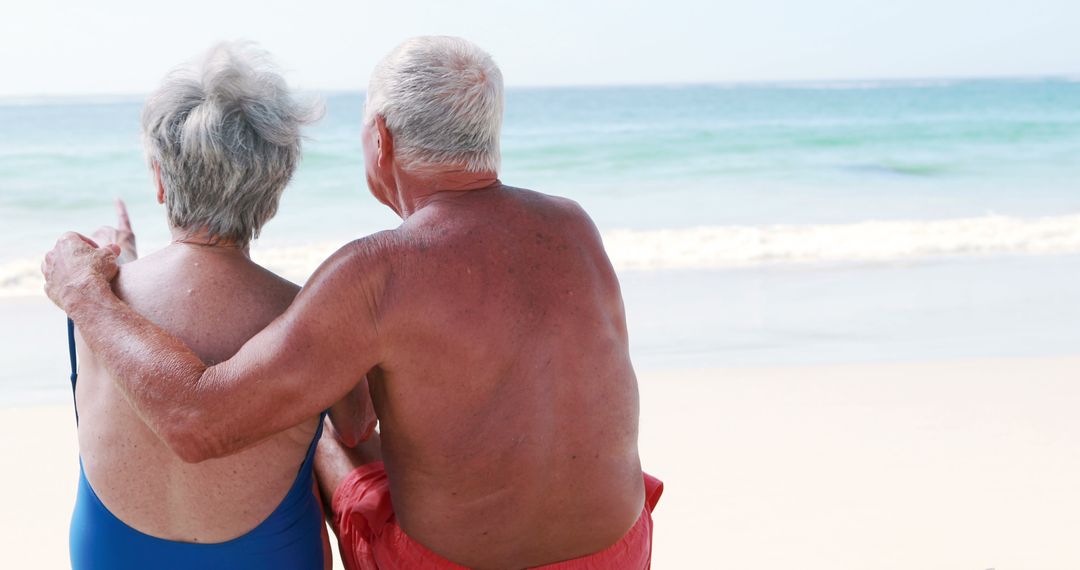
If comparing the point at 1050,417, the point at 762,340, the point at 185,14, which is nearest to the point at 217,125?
the point at 1050,417

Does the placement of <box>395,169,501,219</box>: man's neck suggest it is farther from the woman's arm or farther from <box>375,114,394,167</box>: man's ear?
the woman's arm

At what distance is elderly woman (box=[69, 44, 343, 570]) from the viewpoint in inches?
73.4

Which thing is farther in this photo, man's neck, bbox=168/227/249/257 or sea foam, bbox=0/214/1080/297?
sea foam, bbox=0/214/1080/297

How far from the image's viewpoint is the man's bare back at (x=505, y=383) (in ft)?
5.74

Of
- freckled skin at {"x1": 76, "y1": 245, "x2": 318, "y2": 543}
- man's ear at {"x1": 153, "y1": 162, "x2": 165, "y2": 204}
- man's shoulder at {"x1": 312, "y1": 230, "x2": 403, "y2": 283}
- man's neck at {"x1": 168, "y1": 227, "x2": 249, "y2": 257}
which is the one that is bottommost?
freckled skin at {"x1": 76, "y1": 245, "x2": 318, "y2": 543}

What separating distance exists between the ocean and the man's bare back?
469 mm

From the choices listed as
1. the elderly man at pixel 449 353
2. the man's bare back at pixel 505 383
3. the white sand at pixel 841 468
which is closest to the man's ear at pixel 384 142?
the elderly man at pixel 449 353

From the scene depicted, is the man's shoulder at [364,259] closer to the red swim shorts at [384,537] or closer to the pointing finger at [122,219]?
the red swim shorts at [384,537]

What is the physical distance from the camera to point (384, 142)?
186 centimetres

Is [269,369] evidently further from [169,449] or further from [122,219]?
[122,219]

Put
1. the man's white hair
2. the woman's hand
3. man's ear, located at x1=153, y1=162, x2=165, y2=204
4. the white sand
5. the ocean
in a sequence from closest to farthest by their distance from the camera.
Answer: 1. the man's white hair
2. man's ear, located at x1=153, y1=162, x2=165, y2=204
3. the woman's hand
4. the white sand
5. the ocean

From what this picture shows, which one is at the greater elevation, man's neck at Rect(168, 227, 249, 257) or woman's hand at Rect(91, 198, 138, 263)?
man's neck at Rect(168, 227, 249, 257)

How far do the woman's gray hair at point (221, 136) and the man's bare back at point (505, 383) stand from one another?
32 cm

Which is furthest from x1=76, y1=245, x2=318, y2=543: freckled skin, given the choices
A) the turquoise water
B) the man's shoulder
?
the turquoise water
